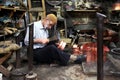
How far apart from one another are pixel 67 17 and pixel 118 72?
346 centimetres

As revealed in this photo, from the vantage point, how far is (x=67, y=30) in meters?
6.45

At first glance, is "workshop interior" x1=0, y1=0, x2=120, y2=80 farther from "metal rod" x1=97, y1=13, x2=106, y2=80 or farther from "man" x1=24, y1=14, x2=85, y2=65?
"metal rod" x1=97, y1=13, x2=106, y2=80

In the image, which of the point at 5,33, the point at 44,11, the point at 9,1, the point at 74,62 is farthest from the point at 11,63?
the point at 44,11

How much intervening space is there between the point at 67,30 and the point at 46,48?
2.44 metres

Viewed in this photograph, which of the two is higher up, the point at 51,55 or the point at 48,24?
the point at 48,24

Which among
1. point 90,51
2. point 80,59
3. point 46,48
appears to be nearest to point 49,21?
point 46,48

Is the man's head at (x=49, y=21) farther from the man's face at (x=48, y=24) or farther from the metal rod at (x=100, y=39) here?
the metal rod at (x=100, y=39)

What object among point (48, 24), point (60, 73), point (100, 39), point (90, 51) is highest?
point (100, 39)

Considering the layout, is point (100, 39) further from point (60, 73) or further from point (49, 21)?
point (49, 21)

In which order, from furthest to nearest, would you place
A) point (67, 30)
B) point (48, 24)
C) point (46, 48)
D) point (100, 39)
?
1. point (67, 30)
2. point (48, 24)
3. point (46, 48)
4. point (100, 39)

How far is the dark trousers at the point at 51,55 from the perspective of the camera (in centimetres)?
407

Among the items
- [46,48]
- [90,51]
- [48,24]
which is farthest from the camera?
[90,51]

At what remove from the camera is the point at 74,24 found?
655 cm

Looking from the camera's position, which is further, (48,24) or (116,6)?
(116,6)
